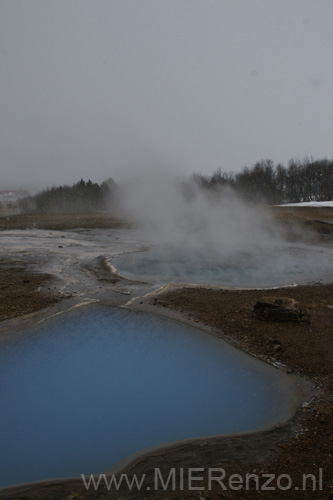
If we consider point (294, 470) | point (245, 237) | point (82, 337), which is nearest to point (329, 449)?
point (294, 470)

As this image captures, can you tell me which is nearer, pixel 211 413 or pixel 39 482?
pixel 39 482

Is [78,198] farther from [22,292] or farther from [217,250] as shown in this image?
[22,292]

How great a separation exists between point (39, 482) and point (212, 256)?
1169cm

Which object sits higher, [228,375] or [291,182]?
[291,182]

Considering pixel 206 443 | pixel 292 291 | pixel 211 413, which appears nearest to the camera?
pixel 206 443

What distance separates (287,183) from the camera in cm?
5116

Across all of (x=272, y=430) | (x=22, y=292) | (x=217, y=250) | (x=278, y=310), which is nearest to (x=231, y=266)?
(x=217, y=250)

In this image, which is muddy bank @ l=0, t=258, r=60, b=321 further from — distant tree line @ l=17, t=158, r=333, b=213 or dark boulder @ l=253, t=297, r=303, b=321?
distant tree line @ l=17, t=158, r=333, b=213

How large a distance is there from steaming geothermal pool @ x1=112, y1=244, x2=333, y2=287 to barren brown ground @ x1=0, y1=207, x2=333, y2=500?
1384mm

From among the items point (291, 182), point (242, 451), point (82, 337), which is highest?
point (291, 182)

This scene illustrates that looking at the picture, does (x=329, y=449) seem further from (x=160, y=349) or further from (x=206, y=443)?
(x=160, y=349)

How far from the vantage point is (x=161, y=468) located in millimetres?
3152

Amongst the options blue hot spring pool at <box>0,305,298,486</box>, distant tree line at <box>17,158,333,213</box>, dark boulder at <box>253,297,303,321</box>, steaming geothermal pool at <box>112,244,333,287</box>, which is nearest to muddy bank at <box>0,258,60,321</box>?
blue hot spring pool at <box>0,305,298,486</box>

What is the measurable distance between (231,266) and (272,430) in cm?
886
